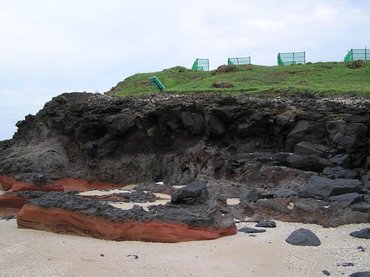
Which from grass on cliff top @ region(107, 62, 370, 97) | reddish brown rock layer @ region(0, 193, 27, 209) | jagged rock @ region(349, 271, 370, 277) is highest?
grass on cliff top @ region(107, 62, 370, 97)

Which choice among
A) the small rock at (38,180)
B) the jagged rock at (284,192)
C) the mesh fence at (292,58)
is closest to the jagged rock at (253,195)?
the jagged rock at (284,192)

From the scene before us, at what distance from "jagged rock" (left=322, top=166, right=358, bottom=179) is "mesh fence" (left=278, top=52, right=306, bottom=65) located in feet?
77.1

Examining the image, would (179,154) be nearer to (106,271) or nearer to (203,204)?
(203,204)

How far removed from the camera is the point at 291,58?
127 feet

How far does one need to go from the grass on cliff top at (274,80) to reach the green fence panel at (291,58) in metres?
4.78

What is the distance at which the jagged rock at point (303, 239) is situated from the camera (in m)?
8.78

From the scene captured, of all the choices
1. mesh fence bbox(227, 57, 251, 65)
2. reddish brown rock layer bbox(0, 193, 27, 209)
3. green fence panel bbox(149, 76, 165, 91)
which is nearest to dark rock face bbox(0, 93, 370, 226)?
reddish brown rock layer bbox(0, 193, 27, 209)

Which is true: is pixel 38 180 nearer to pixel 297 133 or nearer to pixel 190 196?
pixel 190 196

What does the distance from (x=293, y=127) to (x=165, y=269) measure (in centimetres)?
1224

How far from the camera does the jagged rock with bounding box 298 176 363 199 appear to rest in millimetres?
12231

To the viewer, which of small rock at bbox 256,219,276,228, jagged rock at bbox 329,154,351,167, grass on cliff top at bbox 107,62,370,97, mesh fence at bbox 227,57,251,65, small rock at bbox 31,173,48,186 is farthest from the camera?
mesh fence at bbox 227,57,251,65

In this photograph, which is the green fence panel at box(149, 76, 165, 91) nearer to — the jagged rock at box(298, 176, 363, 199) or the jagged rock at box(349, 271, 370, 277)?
the jagged rock at box(298, 176, 363, 199)

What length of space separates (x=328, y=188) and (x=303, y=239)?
385 cm

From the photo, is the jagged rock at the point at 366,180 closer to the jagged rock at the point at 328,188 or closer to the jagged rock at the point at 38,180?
the jagged rock at the point at 328,188
